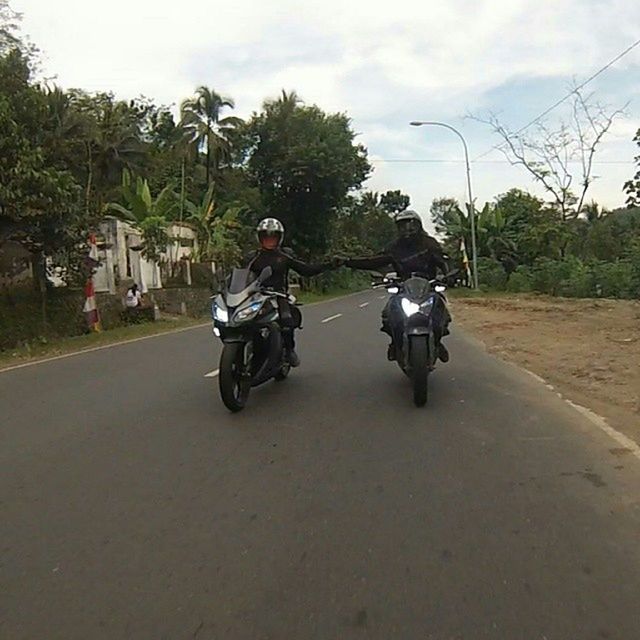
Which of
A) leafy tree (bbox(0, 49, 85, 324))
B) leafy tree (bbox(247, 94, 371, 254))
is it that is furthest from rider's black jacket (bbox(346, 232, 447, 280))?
leafy tree (bbox(247, 94, 371, 254))

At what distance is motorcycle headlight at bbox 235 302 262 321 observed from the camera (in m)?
7.58

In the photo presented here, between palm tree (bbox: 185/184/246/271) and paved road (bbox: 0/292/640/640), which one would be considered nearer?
paved road (bbox: 0/292/640/640)

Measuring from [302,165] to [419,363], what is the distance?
143 feet

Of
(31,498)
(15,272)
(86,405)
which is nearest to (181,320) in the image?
(15,272)

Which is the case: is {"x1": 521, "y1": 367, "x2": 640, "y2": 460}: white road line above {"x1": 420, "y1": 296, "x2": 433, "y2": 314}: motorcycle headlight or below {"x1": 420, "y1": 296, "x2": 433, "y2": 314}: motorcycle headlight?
below

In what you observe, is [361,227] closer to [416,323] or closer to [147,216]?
[147,216]

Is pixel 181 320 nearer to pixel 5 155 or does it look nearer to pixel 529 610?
pixel 5 155

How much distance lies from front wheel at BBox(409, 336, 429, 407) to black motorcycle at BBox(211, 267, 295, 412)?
142cm

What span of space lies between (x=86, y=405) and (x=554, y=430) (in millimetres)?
4862

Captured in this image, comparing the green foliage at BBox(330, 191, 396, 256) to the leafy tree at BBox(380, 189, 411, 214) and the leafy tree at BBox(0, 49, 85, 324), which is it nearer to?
the leafy tree at BBox(380, 189, 411, 214)

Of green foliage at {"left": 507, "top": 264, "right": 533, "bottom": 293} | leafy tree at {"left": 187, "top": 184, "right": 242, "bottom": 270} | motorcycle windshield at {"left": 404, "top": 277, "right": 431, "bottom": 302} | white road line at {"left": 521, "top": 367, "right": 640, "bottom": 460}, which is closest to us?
white road line at {"left": 521, "top": 367, "right": 640, "bottom": 460}

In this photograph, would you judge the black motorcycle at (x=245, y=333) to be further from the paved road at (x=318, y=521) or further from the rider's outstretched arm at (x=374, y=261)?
the rider's outstretched arm at (x=374, y=261)

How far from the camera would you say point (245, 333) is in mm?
7711

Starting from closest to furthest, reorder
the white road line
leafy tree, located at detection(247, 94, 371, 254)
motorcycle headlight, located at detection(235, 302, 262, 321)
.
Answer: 1. the white road line
2. motorcycle headlight, located at detection(235, 302, 262, 321)
3. leafy tree, located at detection(247, 94, 371, 254)
